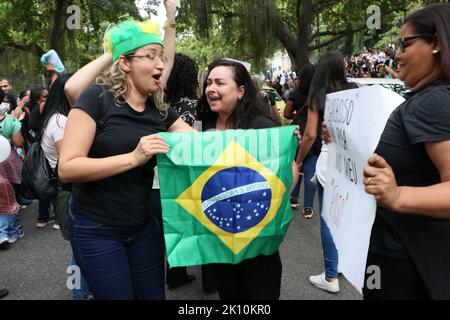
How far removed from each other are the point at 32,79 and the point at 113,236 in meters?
19.5

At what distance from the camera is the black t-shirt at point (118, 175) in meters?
1.63

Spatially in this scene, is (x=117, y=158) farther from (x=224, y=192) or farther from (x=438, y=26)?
(x=438, y=26)

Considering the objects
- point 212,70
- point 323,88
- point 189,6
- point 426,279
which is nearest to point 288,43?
point 189,6

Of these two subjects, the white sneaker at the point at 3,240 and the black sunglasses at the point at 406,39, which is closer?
the black sunglasses at the point at 406,39

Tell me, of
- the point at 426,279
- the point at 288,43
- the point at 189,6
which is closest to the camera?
the point at 426,279

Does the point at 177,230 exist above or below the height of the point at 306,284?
above

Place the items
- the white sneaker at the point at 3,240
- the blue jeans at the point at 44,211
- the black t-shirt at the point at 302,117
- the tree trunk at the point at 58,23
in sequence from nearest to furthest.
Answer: the black t-shirt at the point at 302,117 < the white sneaker at the point at 3,240 < the blue jeans at the point at 44,211 < the tree trunk at the point at 58,23

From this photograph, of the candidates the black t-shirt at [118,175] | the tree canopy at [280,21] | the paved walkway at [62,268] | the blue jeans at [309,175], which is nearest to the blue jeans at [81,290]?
the paved walkway at [62,268]

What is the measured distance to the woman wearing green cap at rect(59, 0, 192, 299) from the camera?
1.56 metres

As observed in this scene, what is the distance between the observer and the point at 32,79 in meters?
18.5

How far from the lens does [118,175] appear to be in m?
1.71

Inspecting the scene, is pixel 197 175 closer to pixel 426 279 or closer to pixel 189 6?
pixel 426 279

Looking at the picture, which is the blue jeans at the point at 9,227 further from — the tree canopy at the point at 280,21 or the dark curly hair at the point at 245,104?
the tree canopy at the point at 280,21
